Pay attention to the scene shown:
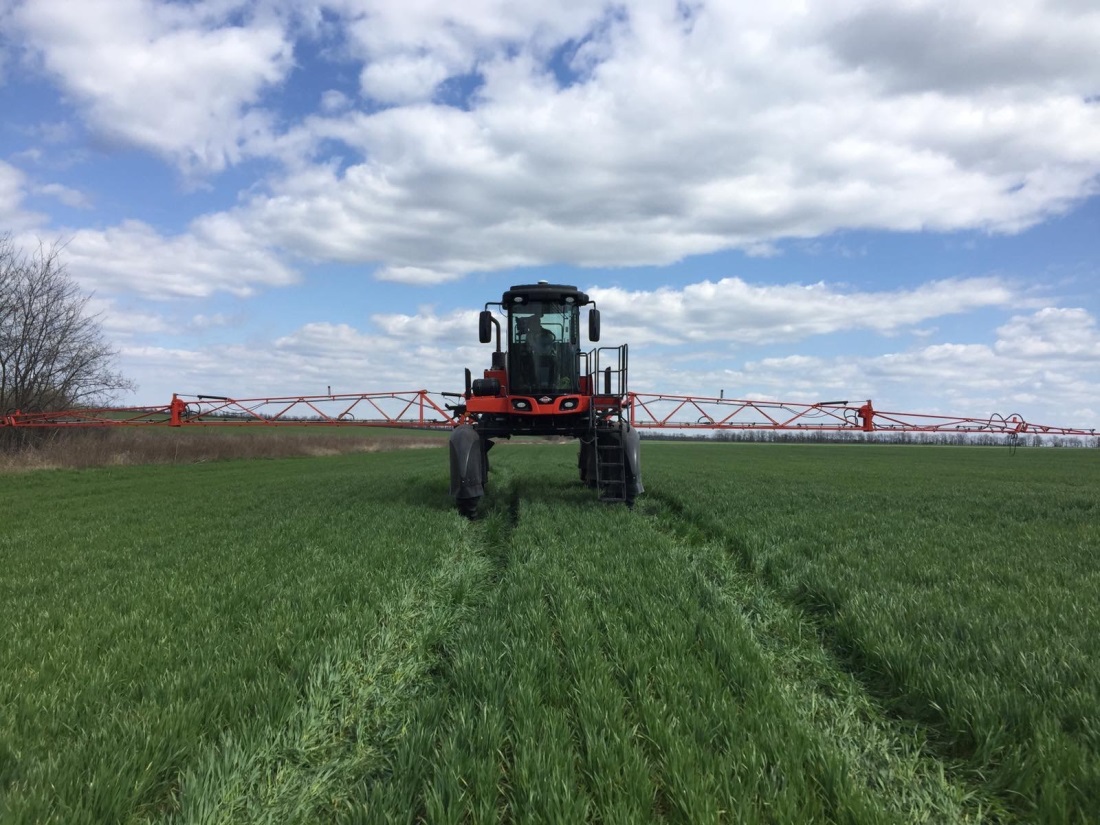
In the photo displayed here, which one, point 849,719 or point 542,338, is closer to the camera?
point 849,719

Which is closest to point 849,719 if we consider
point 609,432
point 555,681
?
point 555,681

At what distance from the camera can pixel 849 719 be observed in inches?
153

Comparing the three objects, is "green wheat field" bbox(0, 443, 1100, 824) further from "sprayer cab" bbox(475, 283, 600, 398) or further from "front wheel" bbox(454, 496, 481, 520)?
"sprayer cab" bbox(475, 283, 600, 398)

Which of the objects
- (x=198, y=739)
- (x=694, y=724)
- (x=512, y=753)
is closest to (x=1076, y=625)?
(x=694, y=724)

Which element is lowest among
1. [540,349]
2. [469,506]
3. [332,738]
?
[332,738]

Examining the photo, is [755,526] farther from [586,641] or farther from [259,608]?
[259,608]

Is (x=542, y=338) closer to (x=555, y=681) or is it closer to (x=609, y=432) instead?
(x=609, y=432)

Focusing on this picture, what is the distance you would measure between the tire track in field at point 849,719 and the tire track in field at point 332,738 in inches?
101

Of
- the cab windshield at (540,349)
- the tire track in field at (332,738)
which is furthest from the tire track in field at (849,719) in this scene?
the cab windshield at (540,349)

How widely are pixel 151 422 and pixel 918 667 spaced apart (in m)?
30.6

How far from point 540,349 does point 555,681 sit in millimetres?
9467

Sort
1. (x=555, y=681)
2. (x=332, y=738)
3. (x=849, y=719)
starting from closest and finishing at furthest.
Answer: (x=332, y=738) < (x=849, y=719) < (x=555, y=681)

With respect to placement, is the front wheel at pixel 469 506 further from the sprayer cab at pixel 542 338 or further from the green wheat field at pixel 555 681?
the green wheat field at pixel 555 681

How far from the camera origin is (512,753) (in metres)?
3.43
